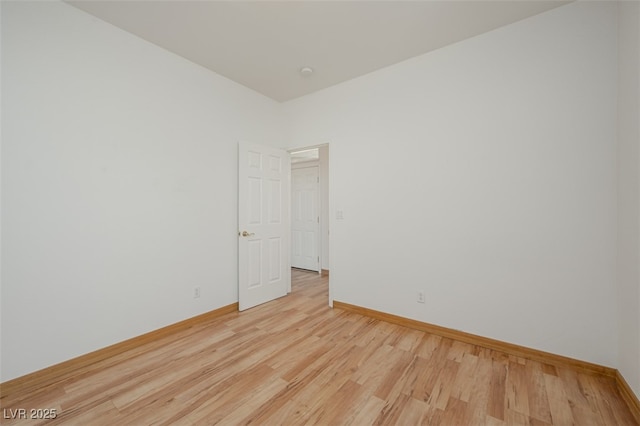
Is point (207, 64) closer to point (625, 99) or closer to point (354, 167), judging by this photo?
point (354, 167)

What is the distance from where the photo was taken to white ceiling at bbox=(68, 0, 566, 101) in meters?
2.03

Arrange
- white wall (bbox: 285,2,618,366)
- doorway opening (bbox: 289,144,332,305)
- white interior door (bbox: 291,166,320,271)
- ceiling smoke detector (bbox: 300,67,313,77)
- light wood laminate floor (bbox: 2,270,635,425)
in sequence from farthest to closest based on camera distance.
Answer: white interior door (bbox: 291,166,320,271), doorway opening (bbox: 289,144,332,305), ceiling smoke detector (bbox: 300,67,313,77), white wall (bbox: 285,2,618,366), light wood laminate floor (bbox: 2,270,635,425)

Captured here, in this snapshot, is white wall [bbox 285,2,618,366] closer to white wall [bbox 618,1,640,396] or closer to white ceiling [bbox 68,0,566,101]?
white wall [bbox 618,1,640,396]

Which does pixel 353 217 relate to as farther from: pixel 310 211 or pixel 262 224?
pixel 310 211

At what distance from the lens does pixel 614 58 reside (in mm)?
1874

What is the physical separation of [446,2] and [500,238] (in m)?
2.00

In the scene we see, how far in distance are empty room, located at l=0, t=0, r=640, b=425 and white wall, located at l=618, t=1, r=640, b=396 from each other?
0.07 ft

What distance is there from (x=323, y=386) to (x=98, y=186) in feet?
7.96

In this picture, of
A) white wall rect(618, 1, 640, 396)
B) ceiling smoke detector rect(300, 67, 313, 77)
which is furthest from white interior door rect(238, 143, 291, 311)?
white wall rect(618, 1, 640, 396)

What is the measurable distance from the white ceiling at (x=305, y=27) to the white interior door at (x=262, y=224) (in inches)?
42.6

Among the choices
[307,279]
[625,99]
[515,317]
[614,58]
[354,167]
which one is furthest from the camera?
[307,279]

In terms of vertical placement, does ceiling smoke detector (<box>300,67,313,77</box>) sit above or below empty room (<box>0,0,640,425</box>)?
above

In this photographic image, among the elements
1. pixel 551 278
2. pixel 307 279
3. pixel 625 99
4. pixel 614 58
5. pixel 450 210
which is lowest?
pixel 307 279

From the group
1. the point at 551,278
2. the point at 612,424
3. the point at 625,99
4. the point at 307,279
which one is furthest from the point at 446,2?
the point at 307,279
